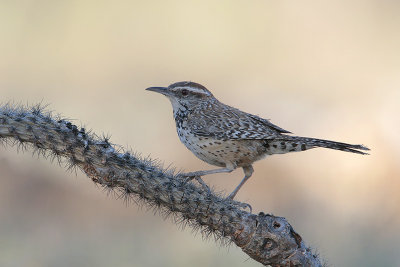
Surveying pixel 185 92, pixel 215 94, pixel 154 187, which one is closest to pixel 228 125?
pixel 185 92

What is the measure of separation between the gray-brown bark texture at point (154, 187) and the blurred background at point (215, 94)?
2107mm

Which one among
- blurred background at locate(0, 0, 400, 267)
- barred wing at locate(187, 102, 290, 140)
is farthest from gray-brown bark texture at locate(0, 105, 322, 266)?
blurred background at locate(0, 0, 400, 267)

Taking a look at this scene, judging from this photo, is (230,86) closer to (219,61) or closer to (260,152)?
(219,61)

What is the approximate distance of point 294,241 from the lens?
12.0 ft

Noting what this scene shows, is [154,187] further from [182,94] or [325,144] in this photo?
[182,94]

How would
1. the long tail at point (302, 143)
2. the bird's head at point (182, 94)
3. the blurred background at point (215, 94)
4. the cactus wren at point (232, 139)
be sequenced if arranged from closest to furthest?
1. the long tail at point (302, 143)
2. the cactus wren at point (232, 139)
3. the bird's head at point (182, 94)
4. the blurred background at point (215, 94)

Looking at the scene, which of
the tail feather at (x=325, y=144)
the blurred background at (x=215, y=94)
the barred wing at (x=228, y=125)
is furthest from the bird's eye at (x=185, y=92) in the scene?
the blurred background at (x=215, y=94)

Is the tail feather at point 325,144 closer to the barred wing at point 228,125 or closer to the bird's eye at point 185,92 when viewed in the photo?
the barred wing at point 228,125

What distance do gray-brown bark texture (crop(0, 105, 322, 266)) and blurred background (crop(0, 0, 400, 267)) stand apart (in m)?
2.11

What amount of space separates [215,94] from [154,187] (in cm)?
605

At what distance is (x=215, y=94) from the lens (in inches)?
376

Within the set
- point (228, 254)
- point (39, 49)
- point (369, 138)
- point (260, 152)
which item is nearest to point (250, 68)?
point (369, 138)

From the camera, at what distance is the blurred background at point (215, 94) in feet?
21.1

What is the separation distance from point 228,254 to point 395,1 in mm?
6541
